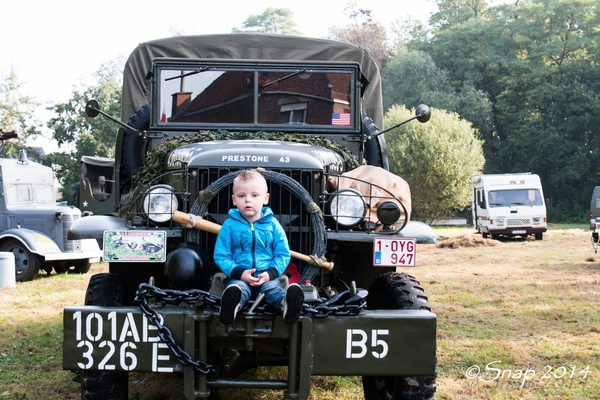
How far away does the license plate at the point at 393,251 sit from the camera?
4086 mm

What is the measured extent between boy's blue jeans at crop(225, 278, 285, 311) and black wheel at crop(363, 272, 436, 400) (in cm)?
89

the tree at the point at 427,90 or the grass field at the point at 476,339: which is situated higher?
the tree at the point at 427,90

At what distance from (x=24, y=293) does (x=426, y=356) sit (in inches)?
321

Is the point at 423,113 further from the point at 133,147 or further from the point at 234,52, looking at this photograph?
the point at 133,147

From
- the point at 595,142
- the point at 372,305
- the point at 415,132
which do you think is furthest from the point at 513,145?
the point at 372,305

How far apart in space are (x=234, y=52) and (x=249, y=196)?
3984 millimetres

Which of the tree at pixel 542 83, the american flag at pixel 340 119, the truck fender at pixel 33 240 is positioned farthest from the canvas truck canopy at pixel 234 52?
the tree at pixel 542 83

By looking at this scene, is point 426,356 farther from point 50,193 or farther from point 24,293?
point 50,193

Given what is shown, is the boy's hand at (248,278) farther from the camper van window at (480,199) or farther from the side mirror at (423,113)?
the camper van window at (480,199)

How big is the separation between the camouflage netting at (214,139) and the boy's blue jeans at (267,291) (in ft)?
6.44

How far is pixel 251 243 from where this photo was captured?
12.2ft

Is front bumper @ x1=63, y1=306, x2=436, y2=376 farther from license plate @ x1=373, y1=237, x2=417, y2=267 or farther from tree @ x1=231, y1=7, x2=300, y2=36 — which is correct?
tree @ x1=231, y1=7, x2=300, y2=36

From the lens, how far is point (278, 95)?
5.94 metres

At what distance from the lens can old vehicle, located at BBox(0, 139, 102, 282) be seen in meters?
12.1
